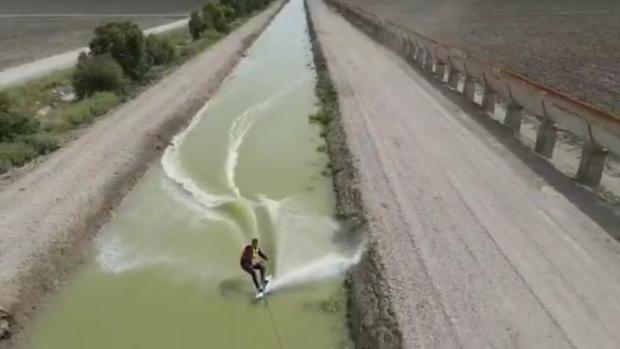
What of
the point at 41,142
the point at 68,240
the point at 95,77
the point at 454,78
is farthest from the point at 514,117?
the point at 95,77

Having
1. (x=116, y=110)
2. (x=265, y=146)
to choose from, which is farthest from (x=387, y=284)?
(x=116, y=110)

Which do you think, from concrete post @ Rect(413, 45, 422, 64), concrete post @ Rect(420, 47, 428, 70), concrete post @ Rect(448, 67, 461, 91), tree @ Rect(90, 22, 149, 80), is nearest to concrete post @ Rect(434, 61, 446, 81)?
concrete post @ Rect(448, 67, 461, 91)

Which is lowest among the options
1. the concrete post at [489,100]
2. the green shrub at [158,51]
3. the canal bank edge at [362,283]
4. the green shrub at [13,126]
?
→ the green shrub at [158,51]

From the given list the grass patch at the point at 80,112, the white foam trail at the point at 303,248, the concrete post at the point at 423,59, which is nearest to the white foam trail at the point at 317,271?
the white foam trail at the point at 303,248

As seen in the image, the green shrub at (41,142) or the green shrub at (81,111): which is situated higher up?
the green shrub at (41,142)

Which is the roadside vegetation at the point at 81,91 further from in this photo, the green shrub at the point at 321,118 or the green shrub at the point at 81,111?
the green shrub at the point at 321,118

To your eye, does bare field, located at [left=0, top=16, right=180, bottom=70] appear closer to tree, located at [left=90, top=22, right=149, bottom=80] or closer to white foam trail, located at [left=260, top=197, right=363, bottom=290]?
tree, located at [left=90, top=22, right=149, bottom=80]
